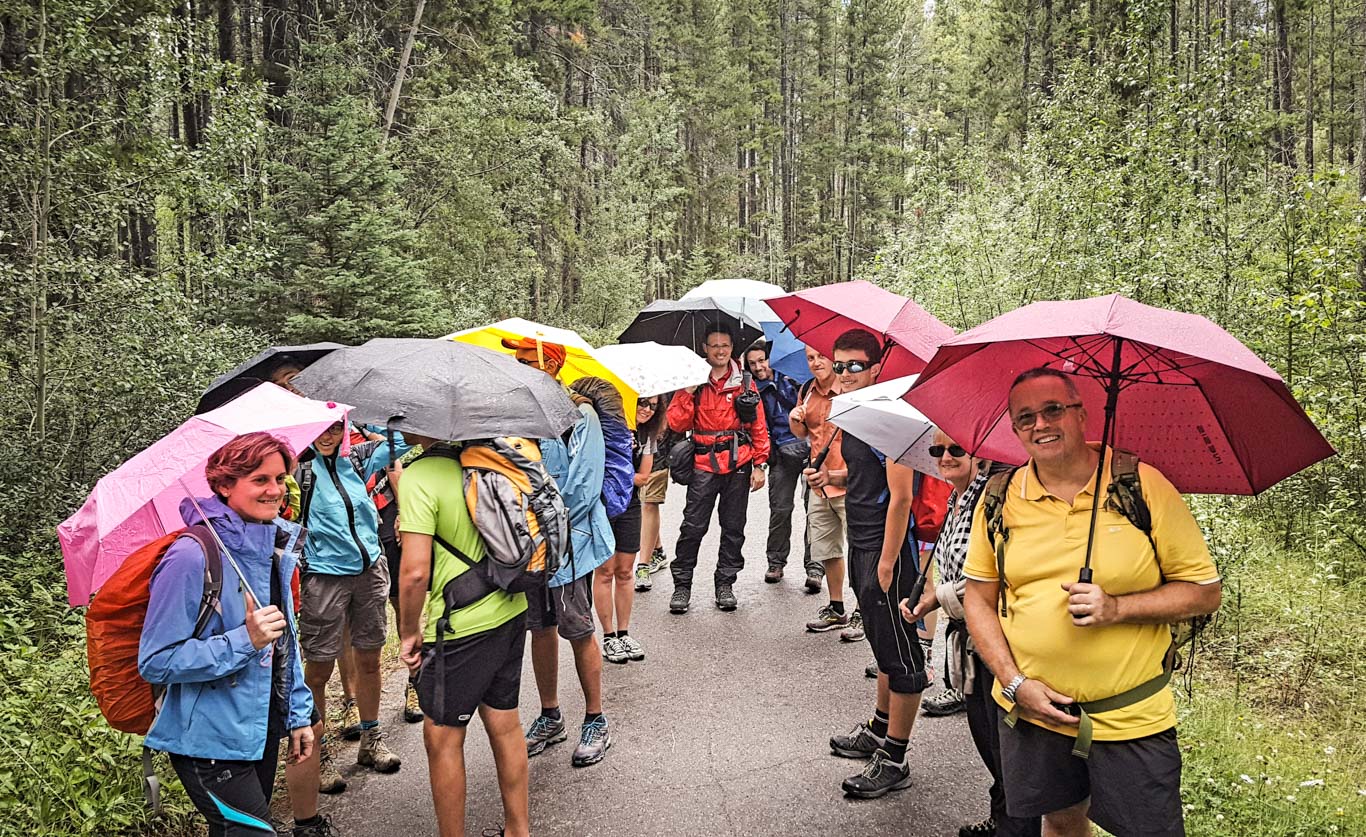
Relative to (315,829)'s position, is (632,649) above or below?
below

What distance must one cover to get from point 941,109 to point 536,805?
43.8 metres

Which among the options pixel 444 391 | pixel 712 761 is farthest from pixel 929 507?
pixel 444 391

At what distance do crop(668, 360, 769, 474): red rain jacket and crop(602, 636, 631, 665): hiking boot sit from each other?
1685 millimetres

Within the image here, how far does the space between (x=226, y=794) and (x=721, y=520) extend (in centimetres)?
475

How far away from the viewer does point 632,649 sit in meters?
6.13

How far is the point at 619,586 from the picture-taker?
6098mm

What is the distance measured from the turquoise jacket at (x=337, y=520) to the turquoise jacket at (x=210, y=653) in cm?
126

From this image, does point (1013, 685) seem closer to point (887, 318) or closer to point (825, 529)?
point (887, 318)

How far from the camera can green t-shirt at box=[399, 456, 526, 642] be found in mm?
3377

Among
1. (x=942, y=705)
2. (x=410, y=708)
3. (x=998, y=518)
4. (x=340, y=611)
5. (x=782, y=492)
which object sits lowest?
(x=410, y=708)

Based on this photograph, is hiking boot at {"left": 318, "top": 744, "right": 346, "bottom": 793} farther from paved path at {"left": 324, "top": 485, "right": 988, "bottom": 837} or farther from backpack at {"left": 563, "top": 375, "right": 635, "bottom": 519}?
backpack at {"left": 563, "top": 375, "right": 635, "bottom": 519}

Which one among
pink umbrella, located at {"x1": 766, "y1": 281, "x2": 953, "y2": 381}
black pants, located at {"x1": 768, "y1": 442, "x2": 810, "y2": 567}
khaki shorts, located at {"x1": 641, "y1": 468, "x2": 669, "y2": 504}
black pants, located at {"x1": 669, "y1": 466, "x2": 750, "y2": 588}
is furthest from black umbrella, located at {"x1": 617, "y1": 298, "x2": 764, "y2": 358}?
pink umbrella, located at {"x1": 766, "y1": 281, "x2": 953, "y2": 381}

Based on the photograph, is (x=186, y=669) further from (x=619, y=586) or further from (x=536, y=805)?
(x=619, y=586)

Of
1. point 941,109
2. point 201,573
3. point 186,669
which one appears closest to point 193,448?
point 201,573
